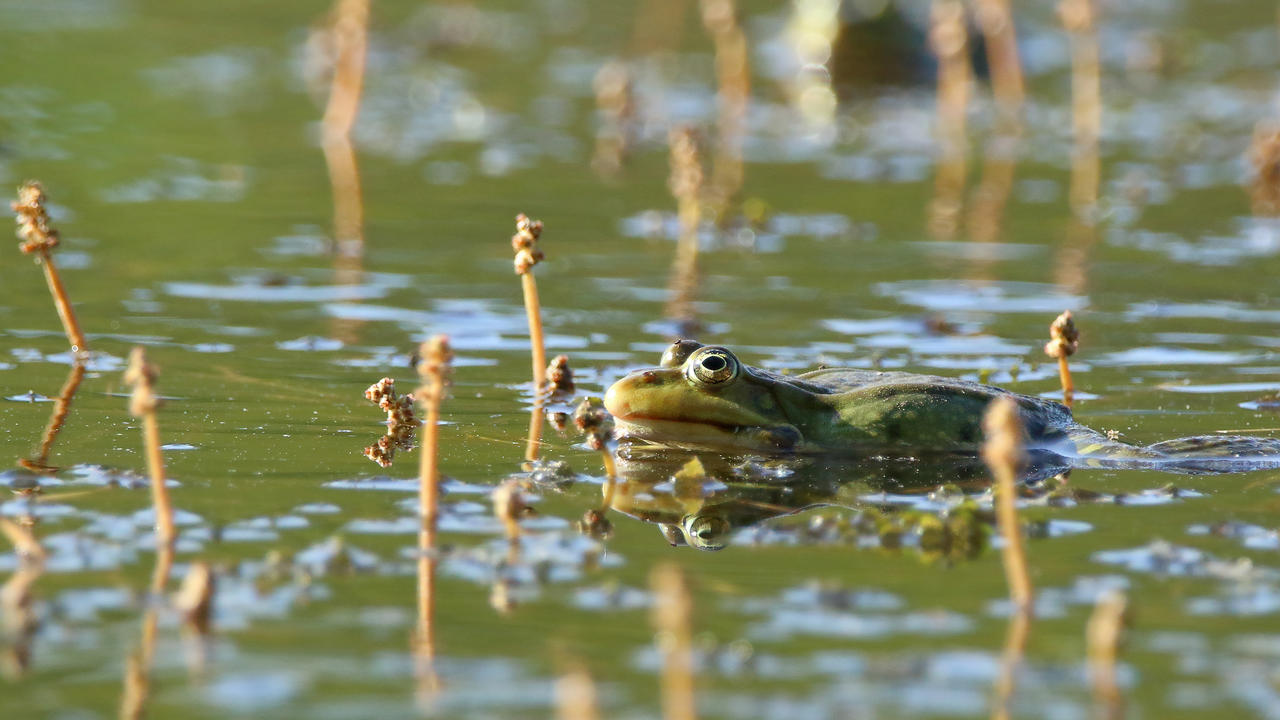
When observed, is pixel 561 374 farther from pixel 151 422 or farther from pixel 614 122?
pixel 614 122

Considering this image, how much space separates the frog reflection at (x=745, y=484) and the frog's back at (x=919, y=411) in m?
0.10

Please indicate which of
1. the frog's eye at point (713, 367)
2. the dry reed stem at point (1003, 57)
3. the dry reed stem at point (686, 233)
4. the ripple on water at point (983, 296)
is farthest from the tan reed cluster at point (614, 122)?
the frog's eye at point (713, 367)

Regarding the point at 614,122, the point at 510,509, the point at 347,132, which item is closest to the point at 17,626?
the point at 510,509

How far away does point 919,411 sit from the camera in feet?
18.9

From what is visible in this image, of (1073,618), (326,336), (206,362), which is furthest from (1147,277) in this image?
(1073,618)

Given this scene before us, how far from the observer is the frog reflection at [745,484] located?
15.6 ft

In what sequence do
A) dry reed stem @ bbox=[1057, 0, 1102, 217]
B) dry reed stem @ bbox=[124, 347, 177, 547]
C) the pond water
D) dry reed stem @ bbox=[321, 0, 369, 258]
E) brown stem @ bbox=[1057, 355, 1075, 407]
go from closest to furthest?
the pond water → dry reed stem @ bbox=[124, 347, 177, 547] → brown stem @ bbox=[1057, 355, 1075, 407] → dry reed stem @ bbox=[321, 0, 369, 258] → dry reed stem @ bbox=[1057, 0, 1102, 217]

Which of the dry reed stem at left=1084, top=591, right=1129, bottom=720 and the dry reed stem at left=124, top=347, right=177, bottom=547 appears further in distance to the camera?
the dry reed stem at left=124, top=347, right=177, bottom=547

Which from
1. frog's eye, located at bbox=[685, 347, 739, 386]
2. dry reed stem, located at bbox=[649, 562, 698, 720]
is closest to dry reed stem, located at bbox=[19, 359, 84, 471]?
frog's eye, located at bbox=[685, 347, 739, 386]

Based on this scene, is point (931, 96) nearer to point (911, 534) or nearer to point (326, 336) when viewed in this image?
point (326, 336)

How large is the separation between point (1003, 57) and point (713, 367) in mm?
13303

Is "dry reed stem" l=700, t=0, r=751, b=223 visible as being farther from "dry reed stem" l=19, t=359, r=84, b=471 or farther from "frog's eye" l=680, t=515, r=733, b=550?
"frog's eye" l=680, t=515, r=733, b=550

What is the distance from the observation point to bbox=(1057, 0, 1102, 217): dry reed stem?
12.2m

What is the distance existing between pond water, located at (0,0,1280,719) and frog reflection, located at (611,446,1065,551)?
43mm
